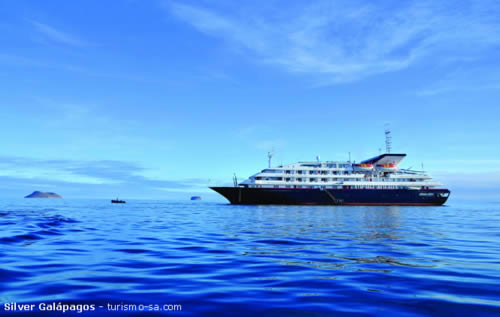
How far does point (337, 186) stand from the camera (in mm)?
60844

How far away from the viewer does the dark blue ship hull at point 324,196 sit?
2264 inches

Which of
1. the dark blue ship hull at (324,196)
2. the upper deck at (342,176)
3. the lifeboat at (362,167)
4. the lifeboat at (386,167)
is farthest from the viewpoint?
the lifeboat at (386,167)

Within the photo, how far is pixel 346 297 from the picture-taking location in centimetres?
522

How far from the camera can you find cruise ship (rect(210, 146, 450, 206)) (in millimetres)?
57969

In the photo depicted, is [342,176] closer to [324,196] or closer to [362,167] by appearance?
[362,167]

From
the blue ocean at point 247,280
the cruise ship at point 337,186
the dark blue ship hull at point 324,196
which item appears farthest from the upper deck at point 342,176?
the blue ocean at point 247,280

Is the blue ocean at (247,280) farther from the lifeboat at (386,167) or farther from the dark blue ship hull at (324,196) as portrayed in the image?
the lifeboat at (386,167)

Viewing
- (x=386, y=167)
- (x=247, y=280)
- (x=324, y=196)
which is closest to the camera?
(x=247, y=280)

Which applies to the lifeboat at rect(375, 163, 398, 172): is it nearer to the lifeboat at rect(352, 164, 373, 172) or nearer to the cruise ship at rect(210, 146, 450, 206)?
the cruise ship at rect(210, 146, 450, 206)

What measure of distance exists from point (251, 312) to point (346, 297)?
1.70m

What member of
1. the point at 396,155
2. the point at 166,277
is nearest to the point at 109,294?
the point at 166,277

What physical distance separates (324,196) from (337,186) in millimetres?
3640

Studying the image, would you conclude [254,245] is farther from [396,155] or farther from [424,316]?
[396,155]

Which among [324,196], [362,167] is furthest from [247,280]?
[362,167]
